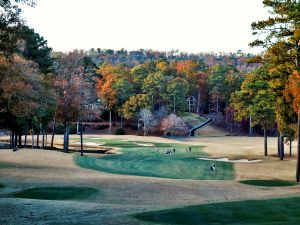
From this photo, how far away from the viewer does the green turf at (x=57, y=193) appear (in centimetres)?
2469

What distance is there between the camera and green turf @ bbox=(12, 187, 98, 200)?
24688 mm

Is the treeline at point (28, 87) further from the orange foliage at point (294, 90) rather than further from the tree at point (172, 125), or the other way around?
the tree at point (172, 125)

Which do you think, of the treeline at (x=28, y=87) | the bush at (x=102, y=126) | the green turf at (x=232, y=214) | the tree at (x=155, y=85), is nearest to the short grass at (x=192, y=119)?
the tree at (x=155, y=85)

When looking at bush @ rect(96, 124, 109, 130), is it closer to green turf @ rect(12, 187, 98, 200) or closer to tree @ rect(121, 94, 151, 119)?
tree @ rect(121, 94, 151, 119)

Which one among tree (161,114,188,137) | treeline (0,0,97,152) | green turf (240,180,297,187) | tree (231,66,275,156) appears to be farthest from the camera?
tree (161,114,188,137)

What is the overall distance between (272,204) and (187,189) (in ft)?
25.0

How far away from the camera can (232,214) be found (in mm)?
18844

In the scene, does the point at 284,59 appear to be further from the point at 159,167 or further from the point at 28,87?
the point at 28,87

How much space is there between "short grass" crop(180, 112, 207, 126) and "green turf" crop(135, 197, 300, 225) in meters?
95.0

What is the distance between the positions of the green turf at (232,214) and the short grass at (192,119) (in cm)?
9502

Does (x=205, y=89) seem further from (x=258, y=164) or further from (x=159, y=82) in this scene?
(x=258, y=164)

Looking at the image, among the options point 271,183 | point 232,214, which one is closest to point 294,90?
→ point 271,183

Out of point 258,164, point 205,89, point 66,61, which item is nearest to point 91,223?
point 258,164

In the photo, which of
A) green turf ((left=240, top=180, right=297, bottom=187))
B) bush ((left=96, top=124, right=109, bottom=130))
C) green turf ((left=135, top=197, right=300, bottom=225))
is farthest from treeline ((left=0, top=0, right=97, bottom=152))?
bush ((left=96, top=124, right=109, bottom=130))
